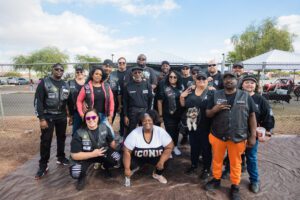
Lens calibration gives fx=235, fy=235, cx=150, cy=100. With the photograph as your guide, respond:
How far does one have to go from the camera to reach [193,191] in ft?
11.1

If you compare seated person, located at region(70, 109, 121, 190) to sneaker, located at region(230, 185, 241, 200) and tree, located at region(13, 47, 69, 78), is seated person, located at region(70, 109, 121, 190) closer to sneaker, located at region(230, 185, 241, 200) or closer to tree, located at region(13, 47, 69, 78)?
sneaker, located at region(230, 185, 241, 200)

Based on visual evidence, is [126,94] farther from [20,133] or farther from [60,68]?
[20,133]

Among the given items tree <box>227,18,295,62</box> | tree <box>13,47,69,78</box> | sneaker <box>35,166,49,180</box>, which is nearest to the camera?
sneaker <box>35,166,49,180</box>

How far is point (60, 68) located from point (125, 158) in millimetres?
1815

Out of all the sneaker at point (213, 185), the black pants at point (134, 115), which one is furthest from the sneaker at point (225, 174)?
the black pants at point (134, 115)

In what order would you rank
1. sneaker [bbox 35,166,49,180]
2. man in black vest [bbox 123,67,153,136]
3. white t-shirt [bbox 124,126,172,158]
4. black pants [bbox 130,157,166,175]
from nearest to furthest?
white t-shirt [bbox 124,126,172,158]
black pants [bbox 130,157,166,175]
sneaker [bbox 35,166,49,180]
man in black vest [bbox 123,67,153,136]

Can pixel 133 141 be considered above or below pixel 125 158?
above

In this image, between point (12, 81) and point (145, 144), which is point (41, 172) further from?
point (12, 81)

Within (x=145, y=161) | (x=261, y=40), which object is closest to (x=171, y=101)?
(x=145, y=161)

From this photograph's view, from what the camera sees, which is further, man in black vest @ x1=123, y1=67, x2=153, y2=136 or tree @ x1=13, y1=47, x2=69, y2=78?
tree @ x1=13, y1=47, x2=69, y2=78

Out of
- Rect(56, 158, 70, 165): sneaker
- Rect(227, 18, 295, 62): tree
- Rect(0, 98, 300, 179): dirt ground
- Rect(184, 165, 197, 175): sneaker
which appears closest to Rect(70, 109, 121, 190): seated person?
Rect(56, 158, 70, 165): sneaker

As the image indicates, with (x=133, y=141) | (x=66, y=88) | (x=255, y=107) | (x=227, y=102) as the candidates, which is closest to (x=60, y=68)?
(x=66, y=88)

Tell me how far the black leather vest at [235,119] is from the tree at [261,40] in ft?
102

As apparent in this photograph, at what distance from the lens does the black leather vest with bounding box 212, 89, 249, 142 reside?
293cm
